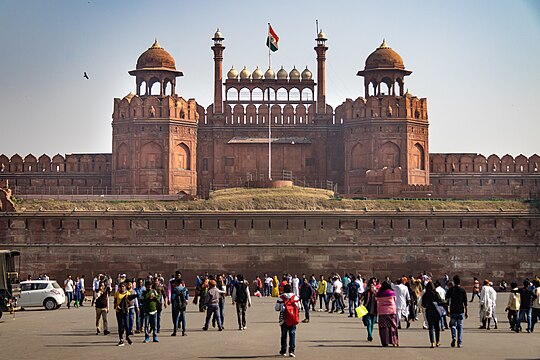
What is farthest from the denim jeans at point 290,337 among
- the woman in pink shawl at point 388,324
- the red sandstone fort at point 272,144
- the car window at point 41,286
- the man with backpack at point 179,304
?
the red sandstone fort at point 272,144

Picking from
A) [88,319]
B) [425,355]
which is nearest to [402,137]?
[88,319]

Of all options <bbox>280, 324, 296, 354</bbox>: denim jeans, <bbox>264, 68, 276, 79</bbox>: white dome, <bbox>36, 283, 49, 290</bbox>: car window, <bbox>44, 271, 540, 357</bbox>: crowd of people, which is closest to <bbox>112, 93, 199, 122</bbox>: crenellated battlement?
<bbox>264, 68, 276, 79</bbox>: white dome

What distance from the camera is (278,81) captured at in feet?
170

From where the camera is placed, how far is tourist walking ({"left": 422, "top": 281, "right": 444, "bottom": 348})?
1622 cm

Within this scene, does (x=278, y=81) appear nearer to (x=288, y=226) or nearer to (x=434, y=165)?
(x=434, y=165)

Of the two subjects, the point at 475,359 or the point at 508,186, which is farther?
the point at 508,186

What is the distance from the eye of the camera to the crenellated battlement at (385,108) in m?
48.5

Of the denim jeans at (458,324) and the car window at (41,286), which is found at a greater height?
the car window at (41,286)

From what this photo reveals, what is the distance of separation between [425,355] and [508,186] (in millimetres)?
37092

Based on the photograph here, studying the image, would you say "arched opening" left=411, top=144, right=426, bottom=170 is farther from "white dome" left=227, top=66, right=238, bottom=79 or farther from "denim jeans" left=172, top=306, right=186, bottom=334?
"denim jeans" left=172, top=306, right=186, bottom=334

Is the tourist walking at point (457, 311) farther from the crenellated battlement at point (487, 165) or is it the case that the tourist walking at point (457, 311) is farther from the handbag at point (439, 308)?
the crenellated battlement at point (487, 165)

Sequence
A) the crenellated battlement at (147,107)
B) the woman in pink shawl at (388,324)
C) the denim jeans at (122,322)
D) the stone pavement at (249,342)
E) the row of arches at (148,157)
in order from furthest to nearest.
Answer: the crenellated battlement at (147,107) < the row of arches at (148,157) < the denim jeans at (122,322) < the woman in pink shawl at (388,324) < the stone pavement at (249,342)

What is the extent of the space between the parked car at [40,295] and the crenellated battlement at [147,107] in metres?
21.9

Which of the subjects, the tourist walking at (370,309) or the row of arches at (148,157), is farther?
the row of arches at (148,157)
